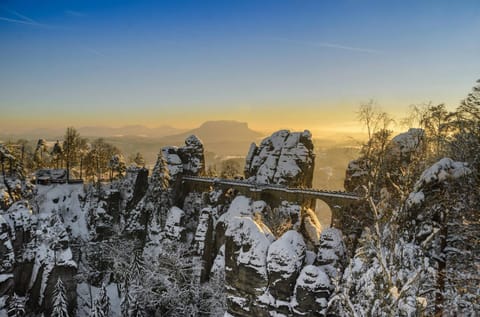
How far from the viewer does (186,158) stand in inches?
1732

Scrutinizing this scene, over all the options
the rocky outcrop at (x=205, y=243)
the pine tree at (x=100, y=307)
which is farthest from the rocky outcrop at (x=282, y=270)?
the rocky outcrop at (x=205, y=243)

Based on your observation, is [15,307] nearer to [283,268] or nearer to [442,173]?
[283,268]

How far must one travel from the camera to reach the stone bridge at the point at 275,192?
1247 inches

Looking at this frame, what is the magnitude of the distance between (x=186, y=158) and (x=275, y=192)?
14767 mm

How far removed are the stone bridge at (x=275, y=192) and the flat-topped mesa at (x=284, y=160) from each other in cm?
151

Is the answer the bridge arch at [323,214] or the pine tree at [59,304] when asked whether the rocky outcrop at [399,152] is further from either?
the bridge arch at [323,214]

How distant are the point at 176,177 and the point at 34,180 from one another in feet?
71.3

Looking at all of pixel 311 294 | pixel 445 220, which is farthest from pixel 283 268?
pixel 445 220

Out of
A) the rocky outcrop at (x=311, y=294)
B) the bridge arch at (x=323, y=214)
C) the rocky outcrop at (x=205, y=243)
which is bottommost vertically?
the bridge arch at (x=323, y=214)

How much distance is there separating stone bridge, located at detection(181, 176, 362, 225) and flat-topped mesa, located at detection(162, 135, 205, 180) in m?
1.57

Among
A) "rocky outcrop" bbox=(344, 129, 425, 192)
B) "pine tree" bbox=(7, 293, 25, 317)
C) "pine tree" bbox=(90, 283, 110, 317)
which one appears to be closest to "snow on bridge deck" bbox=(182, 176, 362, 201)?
"rocky outcrop" bbox=(344, 129, 425, 192)

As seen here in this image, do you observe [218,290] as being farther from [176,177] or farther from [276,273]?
[176,177]

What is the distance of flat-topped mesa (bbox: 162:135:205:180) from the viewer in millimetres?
41812

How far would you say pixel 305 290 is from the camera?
667 inches
